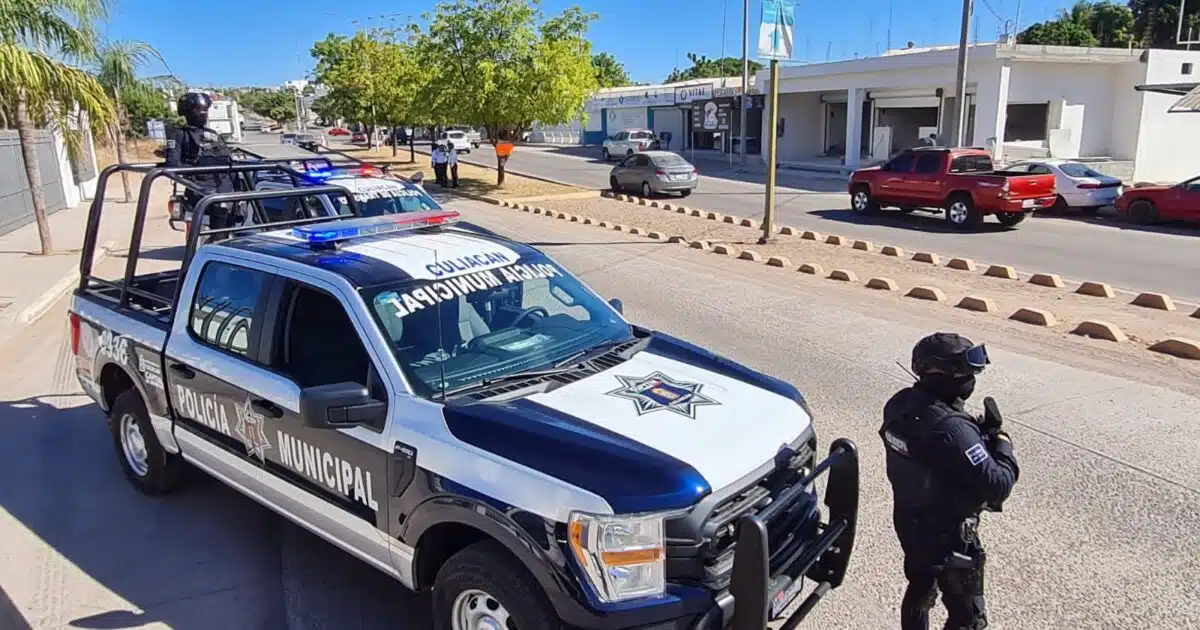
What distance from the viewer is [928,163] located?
65.8 ft

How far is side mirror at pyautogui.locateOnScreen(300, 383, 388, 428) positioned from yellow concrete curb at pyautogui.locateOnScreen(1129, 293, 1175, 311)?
10572 millimetres

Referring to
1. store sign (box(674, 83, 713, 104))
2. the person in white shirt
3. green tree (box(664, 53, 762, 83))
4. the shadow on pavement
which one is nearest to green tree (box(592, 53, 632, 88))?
green tree (box(664, 53, 762, 83))

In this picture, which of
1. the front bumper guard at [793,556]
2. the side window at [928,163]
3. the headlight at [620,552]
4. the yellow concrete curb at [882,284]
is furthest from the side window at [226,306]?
the side window at [928,163]

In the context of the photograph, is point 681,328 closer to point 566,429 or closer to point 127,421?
point 127,421

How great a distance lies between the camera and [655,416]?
333 cm

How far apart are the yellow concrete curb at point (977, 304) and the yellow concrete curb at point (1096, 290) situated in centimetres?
193

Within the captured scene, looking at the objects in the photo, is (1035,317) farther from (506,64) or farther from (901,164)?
(506,64)

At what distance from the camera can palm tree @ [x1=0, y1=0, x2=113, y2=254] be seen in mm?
12797

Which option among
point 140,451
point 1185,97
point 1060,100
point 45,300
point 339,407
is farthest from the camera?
point 1060,100

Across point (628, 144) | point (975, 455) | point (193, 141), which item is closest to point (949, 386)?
point (975, 455)

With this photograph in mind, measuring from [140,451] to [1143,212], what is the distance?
2085cm

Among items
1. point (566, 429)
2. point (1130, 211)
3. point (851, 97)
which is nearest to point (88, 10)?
point (566, 429)

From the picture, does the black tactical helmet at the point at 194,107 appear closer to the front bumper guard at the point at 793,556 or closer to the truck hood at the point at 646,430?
the truck hood at the point at 646,430

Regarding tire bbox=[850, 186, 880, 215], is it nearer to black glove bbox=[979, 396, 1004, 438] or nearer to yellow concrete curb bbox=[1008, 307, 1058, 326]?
yellow concrete curb bbox=[1008, 307, 1058, 326]
